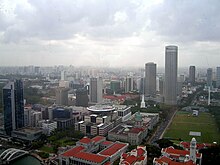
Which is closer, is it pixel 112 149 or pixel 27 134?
pixel 112 149

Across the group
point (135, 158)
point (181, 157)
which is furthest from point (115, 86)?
point (135, 158)

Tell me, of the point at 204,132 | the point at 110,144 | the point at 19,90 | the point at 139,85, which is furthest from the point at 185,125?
the point at 139,85

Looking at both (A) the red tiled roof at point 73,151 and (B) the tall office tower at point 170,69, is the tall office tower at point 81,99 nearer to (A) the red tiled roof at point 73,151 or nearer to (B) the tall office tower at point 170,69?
(B) the tall office tower at point 170,69

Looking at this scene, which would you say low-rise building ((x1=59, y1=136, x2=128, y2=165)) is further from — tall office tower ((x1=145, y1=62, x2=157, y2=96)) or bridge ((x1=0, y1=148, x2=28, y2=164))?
tall office tower ((x1=145, y1=62, x2=157, y2=96))

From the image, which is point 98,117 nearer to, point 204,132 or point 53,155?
point 53,155

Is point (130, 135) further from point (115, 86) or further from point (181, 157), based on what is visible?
point (115, 86)

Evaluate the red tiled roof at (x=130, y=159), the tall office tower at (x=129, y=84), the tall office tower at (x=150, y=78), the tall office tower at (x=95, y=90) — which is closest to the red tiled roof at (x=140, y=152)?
the red tiled roof at (x=130, y=159)
